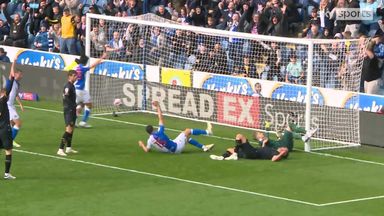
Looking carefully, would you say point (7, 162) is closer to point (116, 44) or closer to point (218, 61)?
point (218, 61)

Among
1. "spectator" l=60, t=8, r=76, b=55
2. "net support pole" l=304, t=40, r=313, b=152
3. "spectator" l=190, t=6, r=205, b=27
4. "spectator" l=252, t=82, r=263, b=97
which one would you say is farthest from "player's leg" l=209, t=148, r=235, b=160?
"spectator" l=60, t=8, r=76, b=55

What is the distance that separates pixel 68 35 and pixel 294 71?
395 inches

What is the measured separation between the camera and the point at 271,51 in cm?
3222

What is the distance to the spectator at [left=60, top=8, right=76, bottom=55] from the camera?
38125mm

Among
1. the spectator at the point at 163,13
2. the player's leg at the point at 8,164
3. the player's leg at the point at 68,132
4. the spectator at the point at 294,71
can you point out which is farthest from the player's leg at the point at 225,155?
the spectator at the point at 163,13

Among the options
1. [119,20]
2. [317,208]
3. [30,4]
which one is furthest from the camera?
[30,4]

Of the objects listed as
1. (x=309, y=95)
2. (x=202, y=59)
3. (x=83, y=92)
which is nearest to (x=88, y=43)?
(x=83, y=92)

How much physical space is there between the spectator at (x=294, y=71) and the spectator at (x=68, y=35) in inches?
369

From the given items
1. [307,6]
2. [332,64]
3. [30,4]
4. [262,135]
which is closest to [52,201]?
[262,135]

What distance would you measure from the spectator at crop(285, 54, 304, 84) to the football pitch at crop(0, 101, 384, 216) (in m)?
2.33

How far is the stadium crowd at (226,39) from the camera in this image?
1258 inches

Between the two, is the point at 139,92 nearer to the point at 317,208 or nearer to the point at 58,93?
the point at 58,93

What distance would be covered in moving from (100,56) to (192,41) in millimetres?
3262

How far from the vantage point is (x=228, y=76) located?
1286 inches
